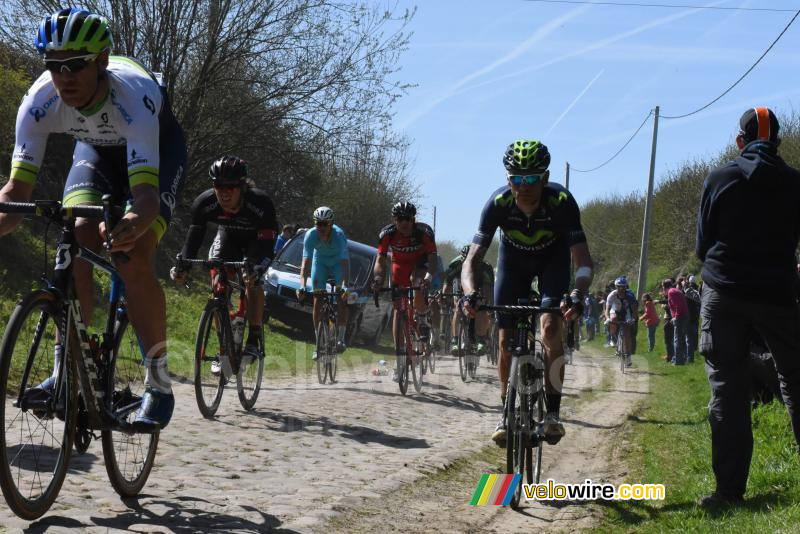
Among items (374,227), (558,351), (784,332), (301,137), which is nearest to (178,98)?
(301,137)

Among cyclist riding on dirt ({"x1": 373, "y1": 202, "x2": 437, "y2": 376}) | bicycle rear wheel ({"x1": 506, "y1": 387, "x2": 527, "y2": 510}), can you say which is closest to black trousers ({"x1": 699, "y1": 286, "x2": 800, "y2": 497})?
bicycle rear wheel ({"x1": 506, "y1": 387, "x2": 527, "y2": 510})

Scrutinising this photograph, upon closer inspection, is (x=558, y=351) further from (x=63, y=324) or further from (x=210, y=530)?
(x=63, y=324)

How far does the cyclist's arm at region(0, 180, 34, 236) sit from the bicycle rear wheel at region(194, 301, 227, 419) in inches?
148

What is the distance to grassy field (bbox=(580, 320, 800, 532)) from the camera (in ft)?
16.6

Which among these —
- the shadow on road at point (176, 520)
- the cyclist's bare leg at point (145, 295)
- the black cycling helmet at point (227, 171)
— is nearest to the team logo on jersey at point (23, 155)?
the cyclist's bare leg at point (145, 295)

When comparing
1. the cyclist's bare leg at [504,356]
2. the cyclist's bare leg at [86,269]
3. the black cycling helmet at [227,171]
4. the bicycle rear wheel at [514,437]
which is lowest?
the bicycle rear wheel at [514,437]

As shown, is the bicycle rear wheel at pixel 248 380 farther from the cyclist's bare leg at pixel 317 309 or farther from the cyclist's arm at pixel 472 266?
the cyclist's bare leg at pixel 317 309

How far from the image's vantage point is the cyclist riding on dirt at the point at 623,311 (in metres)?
20.0

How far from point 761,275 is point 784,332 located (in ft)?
1.18

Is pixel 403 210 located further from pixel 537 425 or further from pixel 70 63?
pixel 70 63

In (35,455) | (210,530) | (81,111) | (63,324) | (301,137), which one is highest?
(301,137)

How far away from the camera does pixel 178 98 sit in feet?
69.6

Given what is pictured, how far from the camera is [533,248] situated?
22.3 ft

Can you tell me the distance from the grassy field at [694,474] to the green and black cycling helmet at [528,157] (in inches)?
88.3
